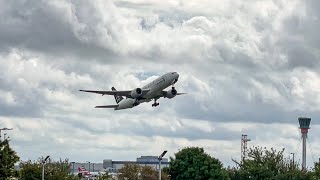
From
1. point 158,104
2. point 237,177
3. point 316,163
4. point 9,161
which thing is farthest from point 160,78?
point 237,177

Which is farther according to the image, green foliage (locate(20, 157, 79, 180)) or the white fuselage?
green foliage (locate(20, 157, 79, 180))

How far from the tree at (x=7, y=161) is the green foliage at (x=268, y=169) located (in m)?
75.3

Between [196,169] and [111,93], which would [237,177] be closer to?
[196,169]

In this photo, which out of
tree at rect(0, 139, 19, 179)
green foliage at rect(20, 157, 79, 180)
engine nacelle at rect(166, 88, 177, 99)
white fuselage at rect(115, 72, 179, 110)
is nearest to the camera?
tree at rect(0, 139, 19, 179)

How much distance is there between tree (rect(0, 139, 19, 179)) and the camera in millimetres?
119562

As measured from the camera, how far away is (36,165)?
169625 millimetres

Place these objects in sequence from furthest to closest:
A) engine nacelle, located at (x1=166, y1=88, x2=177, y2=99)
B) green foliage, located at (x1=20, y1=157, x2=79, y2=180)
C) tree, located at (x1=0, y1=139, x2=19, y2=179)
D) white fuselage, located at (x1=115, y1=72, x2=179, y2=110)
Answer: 1. green foliage, located at (x1=20, y1=157, x2=79, y2=180)
2. engine nacelle, located at (x1=166, y1=88, x2=177, y2=99)
3. white fuselage, located at (x1=115, y1=72, x2=179, y2=110)
4. tree, located at (x1=0, y1=139, x2=19, y2=179)

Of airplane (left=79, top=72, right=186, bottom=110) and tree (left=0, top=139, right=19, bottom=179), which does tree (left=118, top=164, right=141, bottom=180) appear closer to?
airplane (left=79, top=72, right=186, bottom=110)

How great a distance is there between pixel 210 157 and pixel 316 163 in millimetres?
20644

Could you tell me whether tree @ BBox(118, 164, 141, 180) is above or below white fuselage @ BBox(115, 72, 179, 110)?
below

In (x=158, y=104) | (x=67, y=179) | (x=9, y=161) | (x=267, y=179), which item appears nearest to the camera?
(x=9, y=161)

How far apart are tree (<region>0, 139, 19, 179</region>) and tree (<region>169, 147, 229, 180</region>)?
56.8m

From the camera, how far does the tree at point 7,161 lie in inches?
4707

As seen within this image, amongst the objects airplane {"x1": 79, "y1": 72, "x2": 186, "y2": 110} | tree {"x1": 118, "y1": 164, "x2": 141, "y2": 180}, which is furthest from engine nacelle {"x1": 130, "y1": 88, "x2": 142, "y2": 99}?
tree {"x1": 118, "y1": 164, "x2": 141, "y2": 180}
